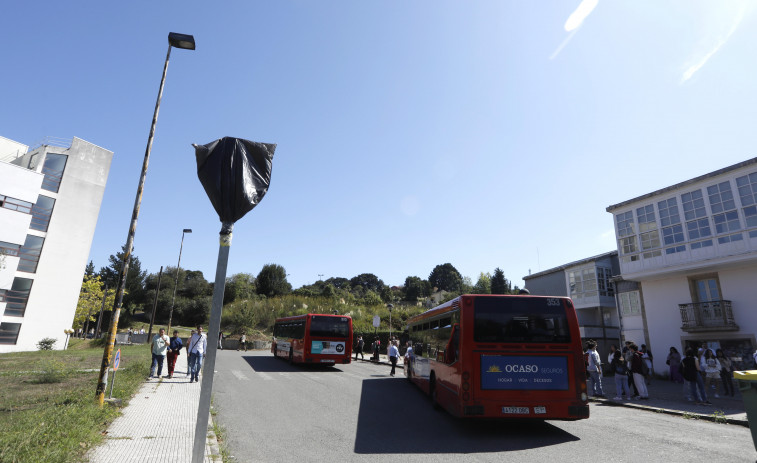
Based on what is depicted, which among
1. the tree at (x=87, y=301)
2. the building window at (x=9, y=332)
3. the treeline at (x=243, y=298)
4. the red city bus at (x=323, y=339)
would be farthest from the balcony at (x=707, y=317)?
the tree at (x=87, y=301)

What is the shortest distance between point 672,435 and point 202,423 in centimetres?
847

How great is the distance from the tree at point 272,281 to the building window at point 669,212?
186 feet

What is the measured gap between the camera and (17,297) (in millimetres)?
33469

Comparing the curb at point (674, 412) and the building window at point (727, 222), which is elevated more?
the building window at point (727, 222)

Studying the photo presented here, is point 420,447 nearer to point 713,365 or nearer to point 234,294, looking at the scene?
point 713,365

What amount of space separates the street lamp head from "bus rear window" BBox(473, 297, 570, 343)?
9691 mm

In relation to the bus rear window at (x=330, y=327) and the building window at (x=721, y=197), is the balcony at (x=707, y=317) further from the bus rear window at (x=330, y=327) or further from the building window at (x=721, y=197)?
the bus rear window at (x=330, y=327)

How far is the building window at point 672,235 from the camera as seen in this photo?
1920cm

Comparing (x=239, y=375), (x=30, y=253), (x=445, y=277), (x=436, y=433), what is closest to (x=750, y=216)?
(x=436, y=433)

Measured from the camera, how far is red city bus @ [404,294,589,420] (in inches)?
283

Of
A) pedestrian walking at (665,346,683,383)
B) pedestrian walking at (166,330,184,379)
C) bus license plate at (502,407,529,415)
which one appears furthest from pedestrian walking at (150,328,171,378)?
pedestrian walking at (665,346,683,383)

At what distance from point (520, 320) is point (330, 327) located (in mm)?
13598

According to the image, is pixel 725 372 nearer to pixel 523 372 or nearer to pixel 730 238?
pixel 730 238

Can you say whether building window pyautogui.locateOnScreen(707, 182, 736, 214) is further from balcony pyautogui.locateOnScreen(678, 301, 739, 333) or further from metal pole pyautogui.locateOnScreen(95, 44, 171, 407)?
metal pole pyautogui.locateOnScreen(95, 44, 171, 407)
